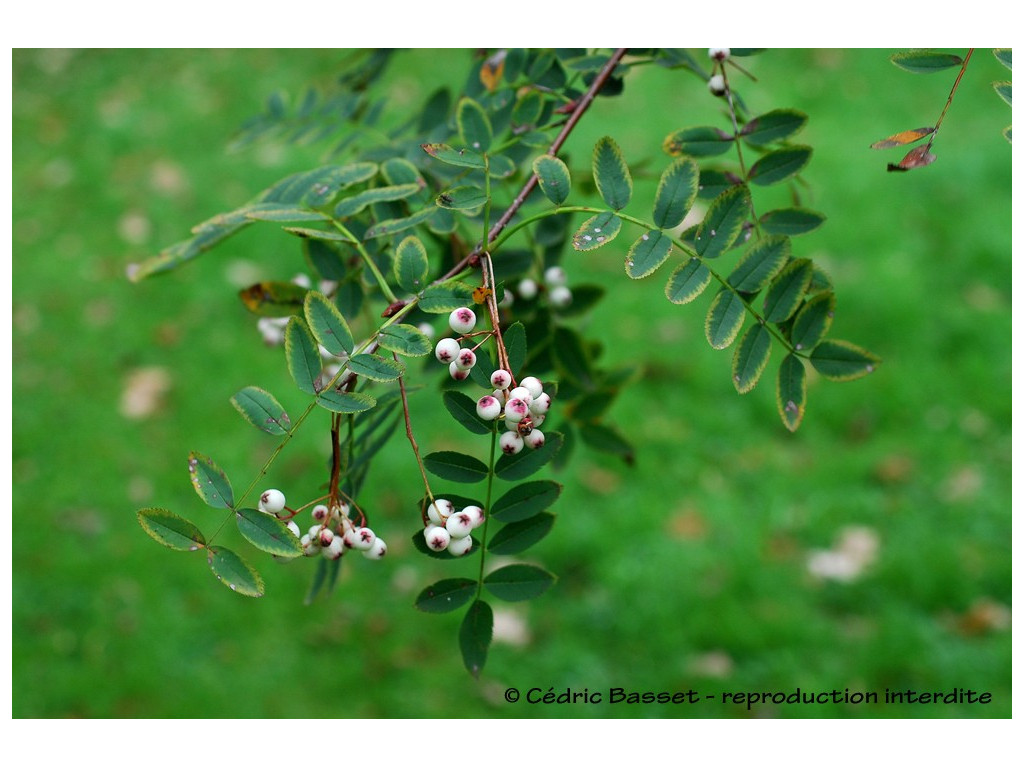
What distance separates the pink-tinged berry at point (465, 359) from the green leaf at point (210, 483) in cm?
22

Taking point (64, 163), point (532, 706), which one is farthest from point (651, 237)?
point (64, 163)

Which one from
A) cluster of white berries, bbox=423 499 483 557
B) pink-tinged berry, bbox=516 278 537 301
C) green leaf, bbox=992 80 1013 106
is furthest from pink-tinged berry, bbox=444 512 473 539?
green leaf, bbox=992 80 1013 106

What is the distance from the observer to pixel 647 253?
34.9 inches

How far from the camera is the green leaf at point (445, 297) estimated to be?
819mm

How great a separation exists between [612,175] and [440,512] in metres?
0.35

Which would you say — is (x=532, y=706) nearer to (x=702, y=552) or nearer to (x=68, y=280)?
(x=702, y=552)

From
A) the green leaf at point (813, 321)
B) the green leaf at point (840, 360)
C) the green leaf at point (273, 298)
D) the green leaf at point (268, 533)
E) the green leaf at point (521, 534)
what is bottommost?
the green leaf at point (268, 533)

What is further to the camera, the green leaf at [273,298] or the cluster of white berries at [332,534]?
the green leaf at [273,298]

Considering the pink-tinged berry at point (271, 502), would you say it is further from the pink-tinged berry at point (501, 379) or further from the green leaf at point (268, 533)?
the pink-tinged berry at point (501, 379)

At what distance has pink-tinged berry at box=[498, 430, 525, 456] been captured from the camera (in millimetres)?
833

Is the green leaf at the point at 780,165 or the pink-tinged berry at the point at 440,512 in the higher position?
the green leaf at the point at 780,165

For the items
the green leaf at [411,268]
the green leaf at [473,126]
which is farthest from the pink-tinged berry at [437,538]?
the green leaf at [473,126]

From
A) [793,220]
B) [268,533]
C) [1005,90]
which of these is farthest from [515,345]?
[1005,90]

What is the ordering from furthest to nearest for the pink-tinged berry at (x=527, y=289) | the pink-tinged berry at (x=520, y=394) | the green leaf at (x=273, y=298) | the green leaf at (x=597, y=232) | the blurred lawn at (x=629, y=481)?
the blurred lawn at (x=629, y=481), the pink-tinged berry at (x=527, y=289), the green leaf at (x=273, y=298), the green leaf at (x=597, y=232), the pink-tinged berry at (x=520, y=394)
